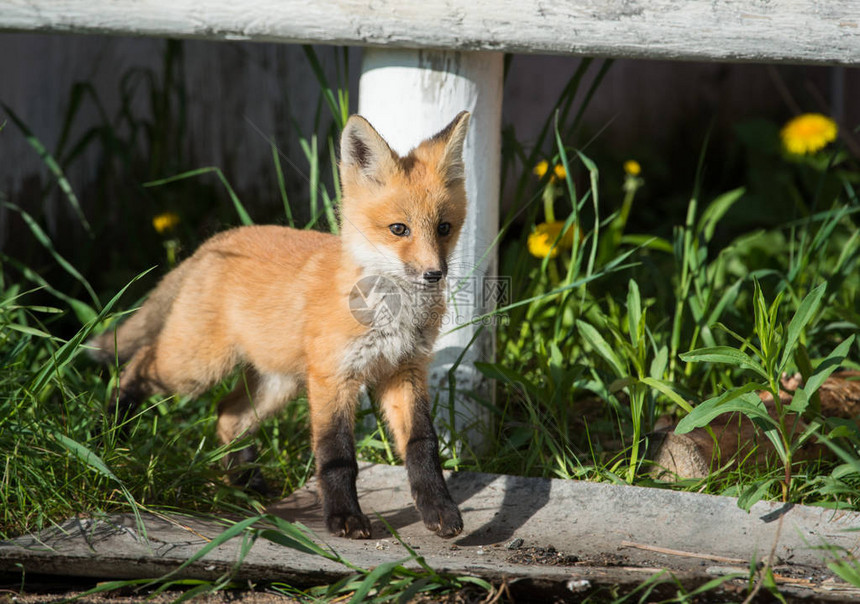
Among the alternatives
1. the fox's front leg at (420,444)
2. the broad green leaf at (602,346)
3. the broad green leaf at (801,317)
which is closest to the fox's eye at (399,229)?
the fox's front leg at (420,444)

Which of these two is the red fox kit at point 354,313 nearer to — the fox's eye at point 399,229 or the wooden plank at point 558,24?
the fox's eye at point 399,229

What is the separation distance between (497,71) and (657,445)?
4.79ft

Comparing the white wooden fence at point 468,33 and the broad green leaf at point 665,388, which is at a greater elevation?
the white wooden fence at point 468,33

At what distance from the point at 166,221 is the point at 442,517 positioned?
242 cm

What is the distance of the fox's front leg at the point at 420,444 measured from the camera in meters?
2.50

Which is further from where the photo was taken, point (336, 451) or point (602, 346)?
point (602, 346)

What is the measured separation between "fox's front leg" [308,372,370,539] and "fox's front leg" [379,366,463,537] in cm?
15

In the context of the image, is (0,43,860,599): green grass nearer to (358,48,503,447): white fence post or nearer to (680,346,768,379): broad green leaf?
(680,346,768,379): broad green leaf

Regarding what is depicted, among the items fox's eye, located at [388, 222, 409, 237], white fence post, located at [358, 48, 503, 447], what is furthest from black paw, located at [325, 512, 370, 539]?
fox's eye, located at [388, 222, 409, 237]

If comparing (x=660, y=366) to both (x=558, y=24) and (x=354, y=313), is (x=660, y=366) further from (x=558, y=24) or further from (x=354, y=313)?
(x=558, y=24)

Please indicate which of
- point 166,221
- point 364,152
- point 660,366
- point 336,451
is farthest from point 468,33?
point 166,221

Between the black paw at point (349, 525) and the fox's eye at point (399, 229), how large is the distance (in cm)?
86

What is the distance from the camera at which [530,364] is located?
3498 mm

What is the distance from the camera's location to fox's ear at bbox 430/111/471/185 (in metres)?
2.63
